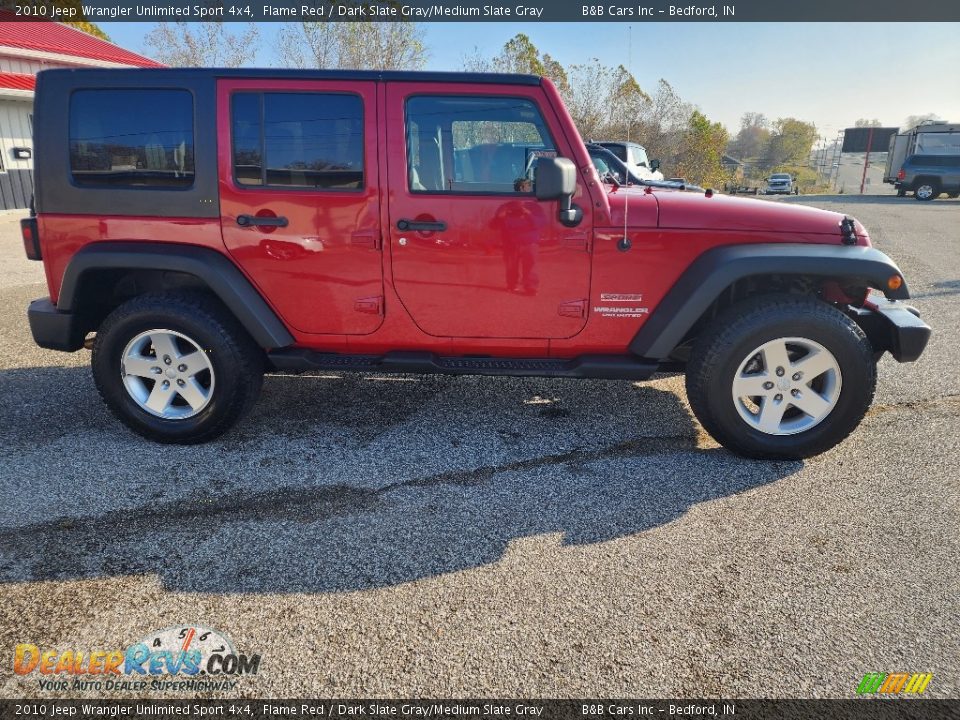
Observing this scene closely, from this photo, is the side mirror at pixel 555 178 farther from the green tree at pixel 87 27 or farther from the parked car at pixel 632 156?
the green tree at pixel 87 27

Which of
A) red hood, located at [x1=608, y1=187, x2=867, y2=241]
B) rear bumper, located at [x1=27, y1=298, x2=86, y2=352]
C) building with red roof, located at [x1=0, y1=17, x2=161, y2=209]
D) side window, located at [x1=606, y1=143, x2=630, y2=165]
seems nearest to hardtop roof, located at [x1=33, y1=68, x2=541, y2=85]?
red hood, located at [x1=608, y1=187, x2=867, y2=241]

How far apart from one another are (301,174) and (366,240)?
18.9 inches

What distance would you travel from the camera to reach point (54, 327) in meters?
3.58

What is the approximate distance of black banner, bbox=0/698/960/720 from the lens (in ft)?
6.17

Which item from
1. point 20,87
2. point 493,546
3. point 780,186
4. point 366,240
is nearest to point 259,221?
point 366,240

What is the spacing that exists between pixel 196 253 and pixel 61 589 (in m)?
1.75

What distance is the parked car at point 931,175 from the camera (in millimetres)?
24797

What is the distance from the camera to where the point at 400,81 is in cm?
326

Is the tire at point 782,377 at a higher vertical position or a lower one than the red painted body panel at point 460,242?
lower

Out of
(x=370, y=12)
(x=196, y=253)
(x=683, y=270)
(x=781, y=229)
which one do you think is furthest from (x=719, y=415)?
(x=370, y=12)

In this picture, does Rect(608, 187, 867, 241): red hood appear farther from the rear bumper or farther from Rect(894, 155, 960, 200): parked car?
Rect(894, 155, 960, 200): parked car

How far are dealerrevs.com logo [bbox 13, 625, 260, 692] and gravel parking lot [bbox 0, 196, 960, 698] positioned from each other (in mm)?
42

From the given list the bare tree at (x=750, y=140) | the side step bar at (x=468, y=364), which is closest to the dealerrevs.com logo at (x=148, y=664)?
the side step bar at (x=468, y=364)

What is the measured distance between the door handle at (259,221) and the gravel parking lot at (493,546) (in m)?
1.24
